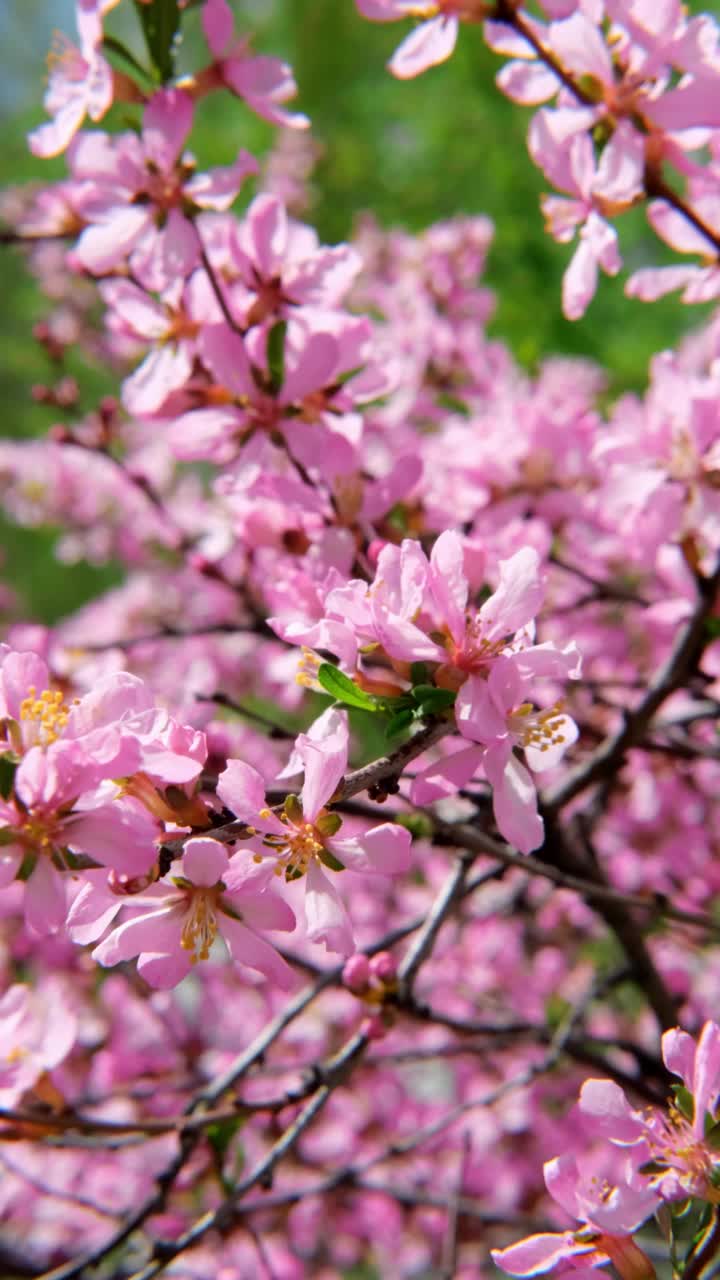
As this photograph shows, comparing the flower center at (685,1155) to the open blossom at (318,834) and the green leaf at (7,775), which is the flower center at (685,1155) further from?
the green leaf at (7,775)

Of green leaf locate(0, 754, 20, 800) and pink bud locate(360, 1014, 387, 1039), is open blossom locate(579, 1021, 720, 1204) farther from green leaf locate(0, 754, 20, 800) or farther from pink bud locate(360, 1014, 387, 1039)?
green leaf locate(0, 754, 20, 800)

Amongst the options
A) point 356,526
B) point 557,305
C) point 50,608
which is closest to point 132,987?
point 356,526

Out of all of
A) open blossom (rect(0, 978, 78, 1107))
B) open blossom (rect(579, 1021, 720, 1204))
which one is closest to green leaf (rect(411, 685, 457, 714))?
open blossom (rect(579, 1021, 720, 1204))

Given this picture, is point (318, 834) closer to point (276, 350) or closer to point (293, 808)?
point (293, 808)

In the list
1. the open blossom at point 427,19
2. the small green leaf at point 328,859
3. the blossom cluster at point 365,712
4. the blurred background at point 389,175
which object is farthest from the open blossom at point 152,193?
the blurred background at point 389,175

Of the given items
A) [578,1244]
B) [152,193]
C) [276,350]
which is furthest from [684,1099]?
[152,193]

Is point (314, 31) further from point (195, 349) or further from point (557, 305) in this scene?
point (195, 349)
